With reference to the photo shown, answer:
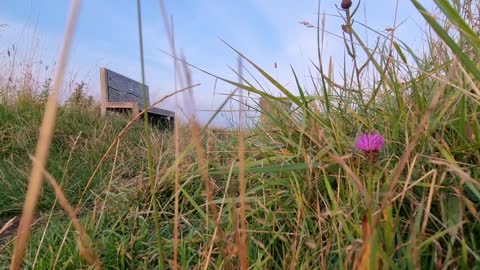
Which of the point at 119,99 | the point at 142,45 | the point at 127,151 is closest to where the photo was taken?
the point at 142,45

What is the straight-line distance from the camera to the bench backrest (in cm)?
503

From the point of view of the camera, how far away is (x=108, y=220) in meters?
1.33

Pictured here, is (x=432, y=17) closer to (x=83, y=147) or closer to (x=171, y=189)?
(x=171, y=189)

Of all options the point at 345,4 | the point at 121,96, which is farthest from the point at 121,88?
the point at 345,4

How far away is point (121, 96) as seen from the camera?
5.80m

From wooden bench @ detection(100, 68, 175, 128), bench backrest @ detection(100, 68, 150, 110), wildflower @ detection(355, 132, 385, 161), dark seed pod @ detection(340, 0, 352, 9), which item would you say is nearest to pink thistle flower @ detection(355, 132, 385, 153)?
wildflower @ detection(355, 132, 385, 161)

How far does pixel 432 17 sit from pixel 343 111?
53cm

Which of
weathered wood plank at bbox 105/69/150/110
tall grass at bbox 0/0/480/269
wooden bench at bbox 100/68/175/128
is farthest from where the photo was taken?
weathered wood plank at bbox 105/69/150/110

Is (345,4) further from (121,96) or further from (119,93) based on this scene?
(121,96)

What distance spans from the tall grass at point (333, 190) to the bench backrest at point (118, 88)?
3162mm

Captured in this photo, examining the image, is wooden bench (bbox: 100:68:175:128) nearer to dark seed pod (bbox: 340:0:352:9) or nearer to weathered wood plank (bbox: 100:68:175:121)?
weathered wood plank (bbox: 100:68:175:121)

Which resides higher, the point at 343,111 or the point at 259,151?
the point at 343,111

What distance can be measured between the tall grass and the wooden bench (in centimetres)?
297

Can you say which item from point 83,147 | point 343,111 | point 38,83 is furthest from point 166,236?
point 38,83
